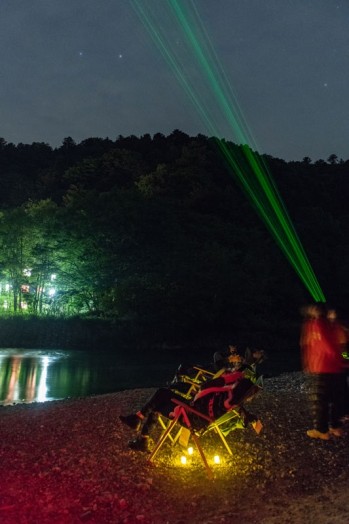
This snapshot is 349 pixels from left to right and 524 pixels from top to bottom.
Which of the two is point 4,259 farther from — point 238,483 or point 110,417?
point 238,483

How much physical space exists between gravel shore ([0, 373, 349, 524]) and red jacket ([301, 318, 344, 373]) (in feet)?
2.73

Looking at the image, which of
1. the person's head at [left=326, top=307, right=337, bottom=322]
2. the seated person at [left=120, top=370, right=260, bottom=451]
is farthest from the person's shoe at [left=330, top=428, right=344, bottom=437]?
the seated person at [left=120, top=370, right=260, bottom=451]

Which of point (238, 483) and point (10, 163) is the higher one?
point (10, 163)

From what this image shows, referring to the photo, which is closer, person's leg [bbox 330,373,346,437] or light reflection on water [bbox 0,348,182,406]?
person's leg [bbox 330,373,346,437]

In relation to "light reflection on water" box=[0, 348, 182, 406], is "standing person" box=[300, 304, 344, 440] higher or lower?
higher

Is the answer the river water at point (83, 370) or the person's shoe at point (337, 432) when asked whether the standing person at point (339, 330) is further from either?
the river water at point (83, 370)

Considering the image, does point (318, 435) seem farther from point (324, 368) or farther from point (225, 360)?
point (225, 360)

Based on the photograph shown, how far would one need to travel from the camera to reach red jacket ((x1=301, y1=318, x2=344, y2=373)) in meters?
6.04

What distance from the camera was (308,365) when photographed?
619 cm

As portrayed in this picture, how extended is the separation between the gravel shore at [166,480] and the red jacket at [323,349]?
83 cm

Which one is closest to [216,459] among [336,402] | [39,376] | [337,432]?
[337,432]

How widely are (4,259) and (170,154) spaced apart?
36175mm

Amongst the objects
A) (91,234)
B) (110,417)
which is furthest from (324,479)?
(91,234)

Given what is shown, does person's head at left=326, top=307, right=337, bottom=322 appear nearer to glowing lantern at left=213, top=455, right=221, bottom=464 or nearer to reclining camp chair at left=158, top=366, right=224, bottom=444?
reclining camp chair at left=158, top=366, right=224, bottom=444
